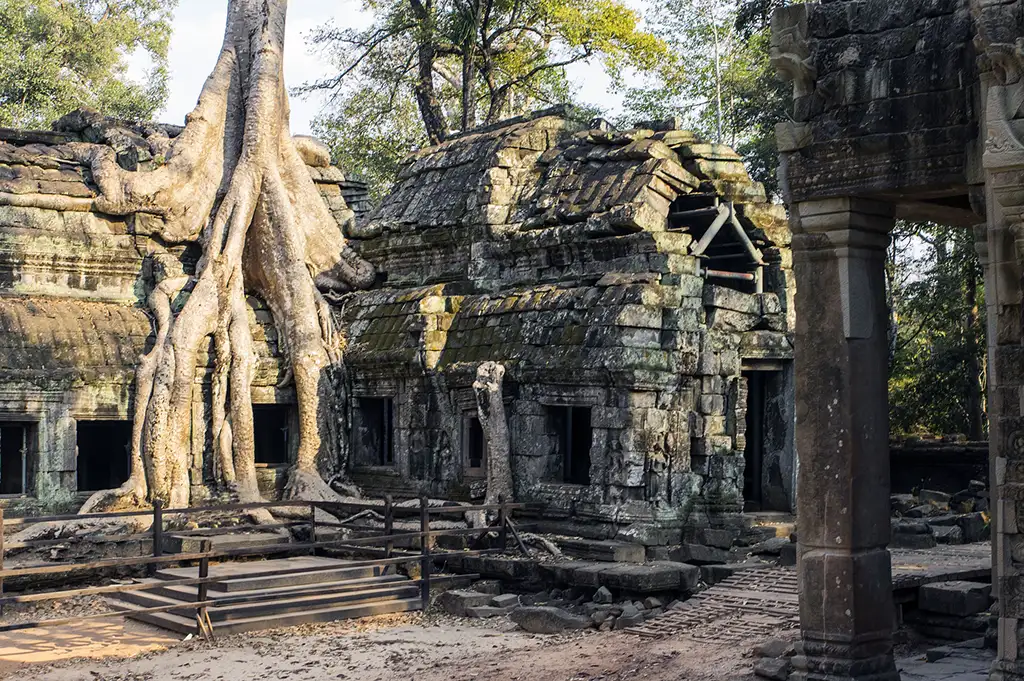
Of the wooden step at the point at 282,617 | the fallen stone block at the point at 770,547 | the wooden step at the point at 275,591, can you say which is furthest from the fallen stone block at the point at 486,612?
the fallen stone block at the point at 770,547

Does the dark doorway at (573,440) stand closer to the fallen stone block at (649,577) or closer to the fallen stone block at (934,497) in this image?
the fallen stone block at (649,577)

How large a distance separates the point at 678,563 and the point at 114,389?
6884mm

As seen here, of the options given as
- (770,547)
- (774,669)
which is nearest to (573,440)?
(770,547)

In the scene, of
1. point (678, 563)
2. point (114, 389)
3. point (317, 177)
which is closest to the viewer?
point (678, 563)

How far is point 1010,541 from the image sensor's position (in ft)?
23.1

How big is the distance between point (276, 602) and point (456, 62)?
20822 millimetres

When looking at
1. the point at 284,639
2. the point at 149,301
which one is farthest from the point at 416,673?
the point at 149,301

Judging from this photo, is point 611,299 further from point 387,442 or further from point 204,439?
point 204,439

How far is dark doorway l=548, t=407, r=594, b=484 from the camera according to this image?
14.5 meters

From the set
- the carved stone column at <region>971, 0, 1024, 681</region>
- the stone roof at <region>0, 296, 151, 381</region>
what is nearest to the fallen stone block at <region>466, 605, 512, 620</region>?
the stone roof at <region>0, 296, 151, 381</region>

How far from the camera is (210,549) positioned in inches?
511

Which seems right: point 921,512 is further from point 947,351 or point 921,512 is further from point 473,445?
point 947,351

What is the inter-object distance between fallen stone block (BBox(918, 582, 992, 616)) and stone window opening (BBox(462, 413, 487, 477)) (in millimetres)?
6216

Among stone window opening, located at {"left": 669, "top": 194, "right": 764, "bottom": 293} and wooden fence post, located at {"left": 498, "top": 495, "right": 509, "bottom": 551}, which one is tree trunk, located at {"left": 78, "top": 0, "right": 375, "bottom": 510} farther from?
stone window opening, located at {"left": 669, "top": 194, "right": 764, "bottom": 293}
